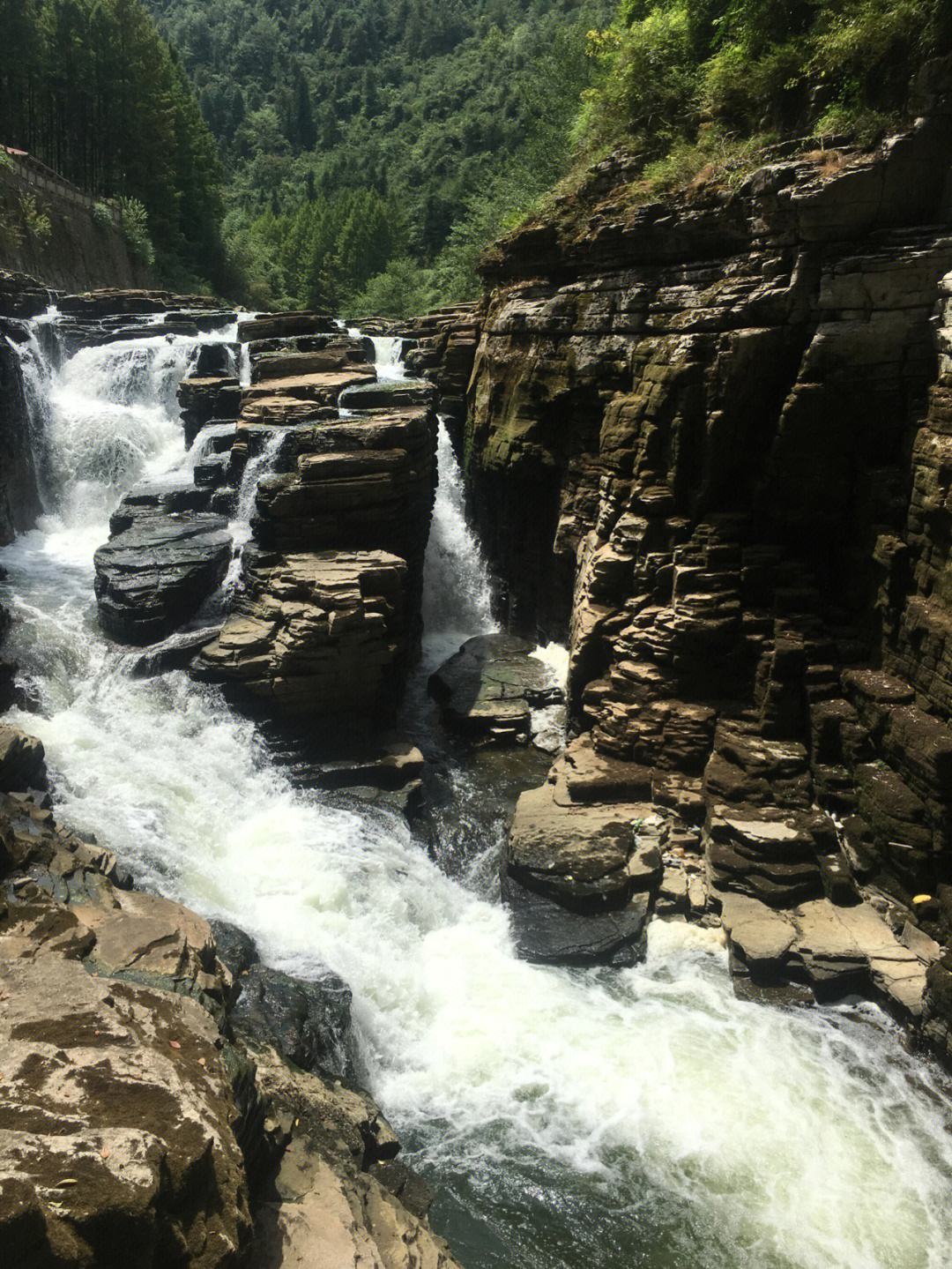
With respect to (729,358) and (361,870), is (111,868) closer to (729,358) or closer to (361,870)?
(361,870)

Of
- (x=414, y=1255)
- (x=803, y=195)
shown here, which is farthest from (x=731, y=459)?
(x=414, y=1255)

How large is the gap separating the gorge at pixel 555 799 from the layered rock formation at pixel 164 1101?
37 mm

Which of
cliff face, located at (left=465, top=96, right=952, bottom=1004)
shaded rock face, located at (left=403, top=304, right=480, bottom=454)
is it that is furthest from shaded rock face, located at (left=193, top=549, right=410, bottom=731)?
shaded rock face, located at (left=403, top=304, right=480, bottom=454)

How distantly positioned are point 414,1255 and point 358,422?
14261 mm

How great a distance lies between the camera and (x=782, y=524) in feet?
44.9

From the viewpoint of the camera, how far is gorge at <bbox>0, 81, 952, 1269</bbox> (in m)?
7.77

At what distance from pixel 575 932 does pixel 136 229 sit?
4507cm

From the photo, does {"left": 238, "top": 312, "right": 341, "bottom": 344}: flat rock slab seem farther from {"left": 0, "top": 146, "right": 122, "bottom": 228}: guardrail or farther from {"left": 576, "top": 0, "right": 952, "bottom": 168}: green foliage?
{"left": 0, "top": 146, "right": 122, "bottom": 228}: guardrail

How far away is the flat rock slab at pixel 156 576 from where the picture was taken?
1608 cm

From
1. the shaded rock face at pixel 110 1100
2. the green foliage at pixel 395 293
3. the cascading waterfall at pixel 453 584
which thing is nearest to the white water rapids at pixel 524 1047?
the shaded rock face at pixel 110 1100

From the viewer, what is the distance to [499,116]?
7925 centimetres

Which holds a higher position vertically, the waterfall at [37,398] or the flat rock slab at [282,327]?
the flat rock slab at [282,327]

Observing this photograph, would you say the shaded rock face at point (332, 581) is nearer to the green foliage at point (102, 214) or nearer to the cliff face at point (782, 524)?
the cliff face at point (782, 524)

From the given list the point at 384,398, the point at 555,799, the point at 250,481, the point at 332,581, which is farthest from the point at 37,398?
the point at 555,799
